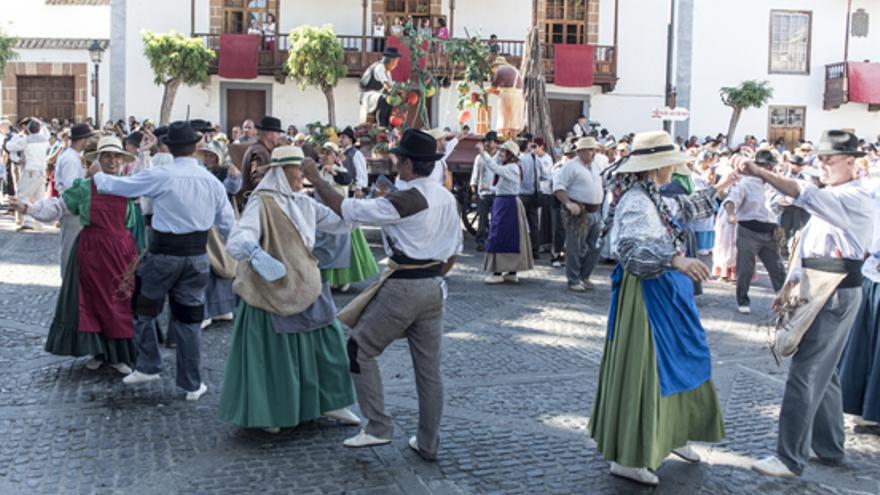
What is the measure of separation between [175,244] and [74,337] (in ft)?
4.26

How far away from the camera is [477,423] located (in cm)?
589

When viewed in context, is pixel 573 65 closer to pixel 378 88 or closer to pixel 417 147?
pixel 378 88

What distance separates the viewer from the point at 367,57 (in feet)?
90.0

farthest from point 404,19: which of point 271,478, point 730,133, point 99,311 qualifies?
point 271,478

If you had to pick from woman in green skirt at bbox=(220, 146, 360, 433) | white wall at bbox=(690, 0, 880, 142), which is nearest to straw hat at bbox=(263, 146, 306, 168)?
woman in green skirt at bbox=(220, 146, 360, 433)

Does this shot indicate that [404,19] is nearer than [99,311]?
No

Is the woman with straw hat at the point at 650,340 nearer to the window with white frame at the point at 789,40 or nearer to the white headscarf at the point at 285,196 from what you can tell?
the white headscarf at the point at 285,196

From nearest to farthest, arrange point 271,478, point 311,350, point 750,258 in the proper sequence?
Answer: point 271,478 < point 311,350 < point 750,258

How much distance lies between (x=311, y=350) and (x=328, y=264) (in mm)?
4380

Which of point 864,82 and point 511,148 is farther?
point 864,82

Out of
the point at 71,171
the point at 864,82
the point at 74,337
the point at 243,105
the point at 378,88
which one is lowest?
the point at 74,337

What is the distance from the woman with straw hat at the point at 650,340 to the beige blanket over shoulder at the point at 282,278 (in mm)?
1744

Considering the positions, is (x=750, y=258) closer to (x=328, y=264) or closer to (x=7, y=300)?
(x=328, y=264)

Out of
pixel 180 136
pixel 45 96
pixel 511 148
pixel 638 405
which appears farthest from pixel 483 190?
pixel 45 96
